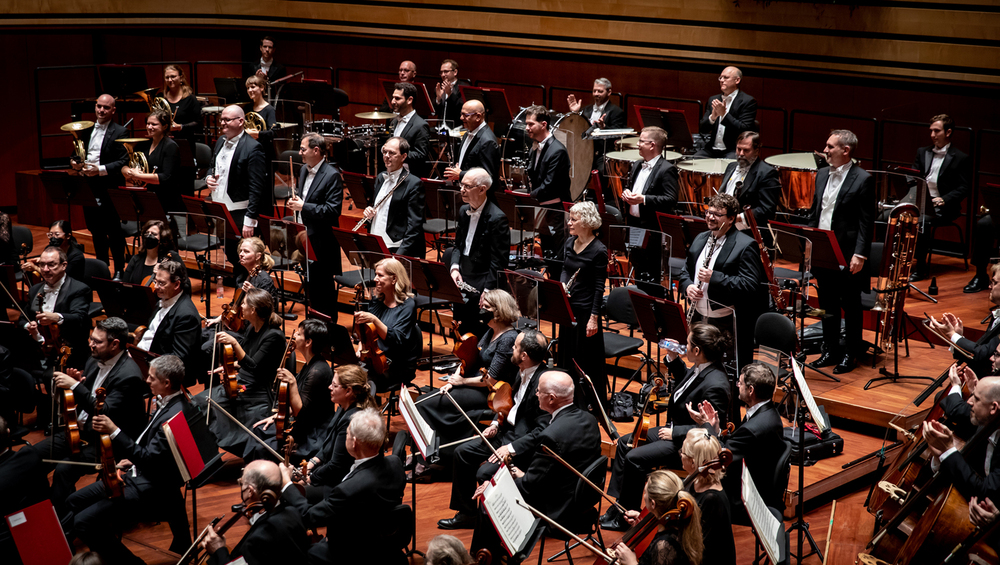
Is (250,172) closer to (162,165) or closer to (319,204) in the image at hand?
(319,204)

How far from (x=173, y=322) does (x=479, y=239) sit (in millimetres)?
2033

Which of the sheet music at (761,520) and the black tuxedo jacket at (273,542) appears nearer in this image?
the sheet music at (761,520)

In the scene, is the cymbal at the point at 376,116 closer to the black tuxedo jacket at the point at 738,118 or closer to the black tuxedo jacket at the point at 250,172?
the black tuxedo jacket at the point at 250,172

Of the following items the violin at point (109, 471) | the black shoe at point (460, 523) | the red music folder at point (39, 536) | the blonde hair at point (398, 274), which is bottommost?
the black shoe at point (460, 523)

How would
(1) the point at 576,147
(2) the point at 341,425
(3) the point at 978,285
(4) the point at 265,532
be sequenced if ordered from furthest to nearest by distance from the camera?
1. (1) the point at 576,147
2. (3) the point at 978,285
3. (2) the point at 341,425
4. (4) the point at 265,532

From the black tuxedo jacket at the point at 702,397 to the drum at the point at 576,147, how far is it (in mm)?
3921

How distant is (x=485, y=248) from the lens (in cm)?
653

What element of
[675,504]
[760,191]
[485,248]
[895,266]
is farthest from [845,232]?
[675,504]

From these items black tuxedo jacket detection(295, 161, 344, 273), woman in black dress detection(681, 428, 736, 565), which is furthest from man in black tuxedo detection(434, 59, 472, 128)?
woman in black dress detection(681, 428, 736, 565)

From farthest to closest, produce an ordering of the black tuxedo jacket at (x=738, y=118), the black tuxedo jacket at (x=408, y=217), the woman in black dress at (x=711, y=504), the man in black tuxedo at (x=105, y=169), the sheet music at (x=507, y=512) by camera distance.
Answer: the man in black tuxedo at (x=105, y=169) < the black tuxedo jacket at (x=738, y=118) < the black tuxedo jacket at (x=408, y=217) < the woman in black dress at (x=711, y=504) < the sheet music at (x=507, y=512)

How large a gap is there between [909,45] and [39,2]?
10.0 metres

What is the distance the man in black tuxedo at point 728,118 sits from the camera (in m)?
8.27

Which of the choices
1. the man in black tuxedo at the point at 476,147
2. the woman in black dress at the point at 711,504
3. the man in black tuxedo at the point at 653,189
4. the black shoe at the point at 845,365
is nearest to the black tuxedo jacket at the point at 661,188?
the man in black tuxedo at the point at 653,189

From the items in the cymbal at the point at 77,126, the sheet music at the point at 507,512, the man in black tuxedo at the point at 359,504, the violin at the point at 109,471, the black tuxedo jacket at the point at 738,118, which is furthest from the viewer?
the cymbal at the point at 77,126
